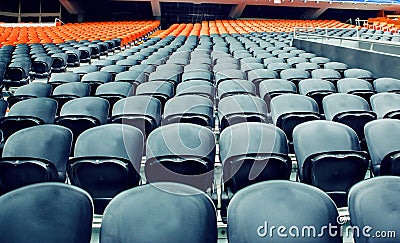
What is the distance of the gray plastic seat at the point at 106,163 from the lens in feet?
7.88

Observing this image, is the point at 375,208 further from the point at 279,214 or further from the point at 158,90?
the point at 158,90

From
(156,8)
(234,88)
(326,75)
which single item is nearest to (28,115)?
(234,88)

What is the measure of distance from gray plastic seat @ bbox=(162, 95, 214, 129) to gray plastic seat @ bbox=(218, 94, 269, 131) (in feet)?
0.44

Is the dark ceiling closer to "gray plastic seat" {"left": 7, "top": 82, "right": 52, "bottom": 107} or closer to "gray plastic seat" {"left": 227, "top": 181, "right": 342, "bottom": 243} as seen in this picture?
"gray plastic seat" {"left": 7, "top": 82, "right": 52, "bottom": 107}

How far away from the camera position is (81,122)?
330 cm

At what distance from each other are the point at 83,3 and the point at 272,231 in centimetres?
2572

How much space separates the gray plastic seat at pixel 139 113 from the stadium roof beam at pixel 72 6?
830 inches

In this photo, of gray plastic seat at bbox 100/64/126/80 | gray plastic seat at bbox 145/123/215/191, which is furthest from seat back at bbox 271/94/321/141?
gray plastic seat at bbox 100/64/126/80

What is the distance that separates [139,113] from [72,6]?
873 inches

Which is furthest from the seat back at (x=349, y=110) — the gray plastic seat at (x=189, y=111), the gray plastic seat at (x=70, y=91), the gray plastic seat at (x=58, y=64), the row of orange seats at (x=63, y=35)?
the row of orange seats at (x=63, y=35)

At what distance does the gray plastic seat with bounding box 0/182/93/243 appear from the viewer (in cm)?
179

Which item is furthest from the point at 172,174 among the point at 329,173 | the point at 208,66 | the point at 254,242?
the point at 208,66

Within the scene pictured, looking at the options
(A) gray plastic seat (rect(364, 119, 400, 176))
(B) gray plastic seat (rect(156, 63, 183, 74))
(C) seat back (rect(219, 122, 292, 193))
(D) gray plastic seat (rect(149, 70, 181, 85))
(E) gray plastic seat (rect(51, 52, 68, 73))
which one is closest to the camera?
(C) seat back (rect(219, 122, 292, 193))

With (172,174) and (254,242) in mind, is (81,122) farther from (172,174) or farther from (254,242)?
(254,242)
